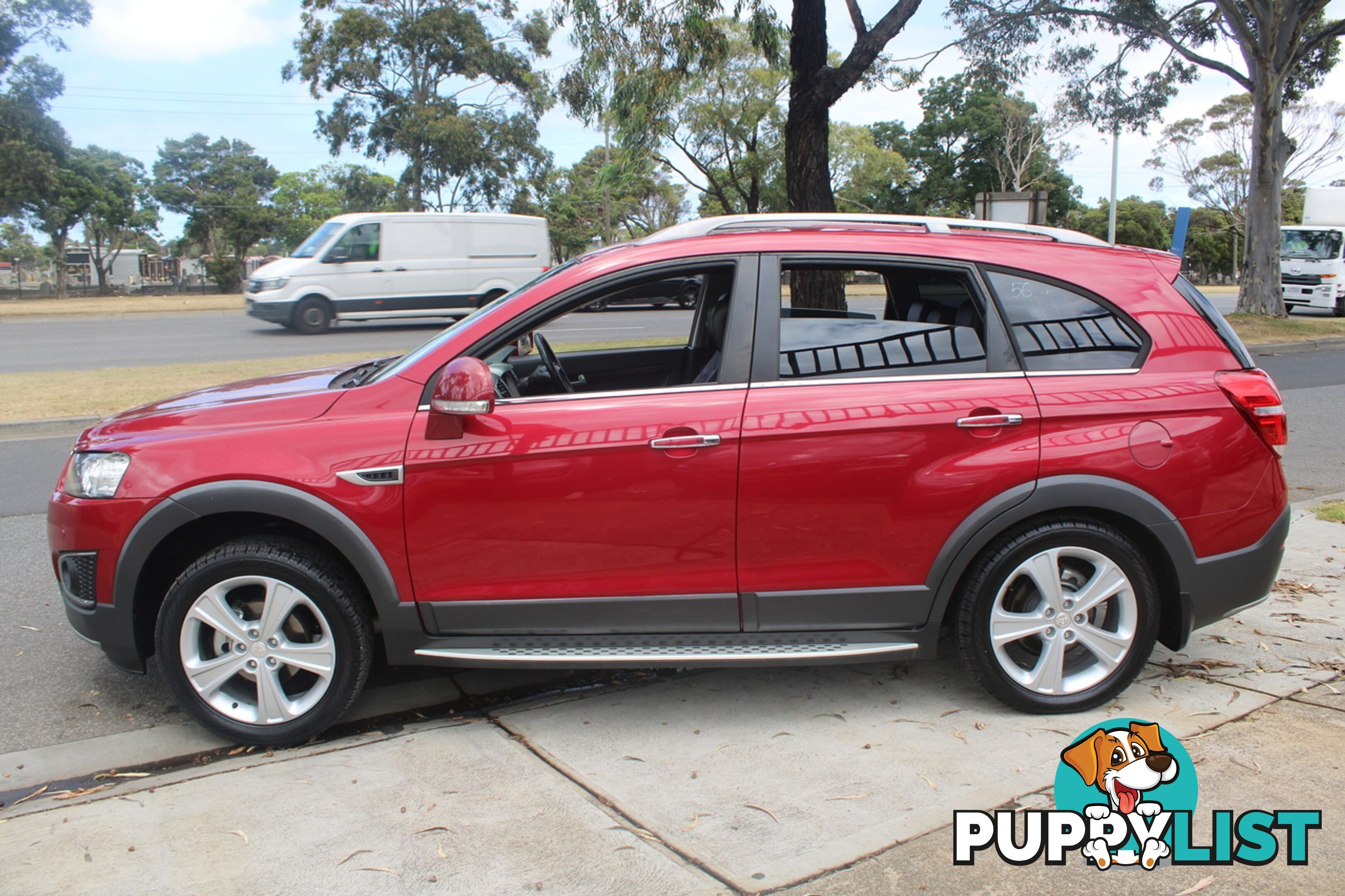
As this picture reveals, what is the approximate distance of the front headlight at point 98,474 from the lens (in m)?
3.43

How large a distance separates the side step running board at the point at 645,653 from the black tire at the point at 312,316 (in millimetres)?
18258

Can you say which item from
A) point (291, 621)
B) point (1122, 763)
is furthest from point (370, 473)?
point (1122, 763)

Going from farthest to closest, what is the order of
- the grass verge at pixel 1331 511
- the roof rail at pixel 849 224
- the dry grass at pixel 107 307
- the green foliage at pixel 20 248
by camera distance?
the green foliage at pixel 20 248 → the dry grass at pixel 107 307 → the grass verge at pixel 1331 511 → the roof rail at pixel 849 224

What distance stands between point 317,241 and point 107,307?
53.1ft

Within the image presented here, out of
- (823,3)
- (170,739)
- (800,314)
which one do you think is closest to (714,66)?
(823,3)

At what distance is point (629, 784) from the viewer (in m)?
3.20

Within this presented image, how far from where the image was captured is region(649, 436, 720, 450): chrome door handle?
3.36 metres

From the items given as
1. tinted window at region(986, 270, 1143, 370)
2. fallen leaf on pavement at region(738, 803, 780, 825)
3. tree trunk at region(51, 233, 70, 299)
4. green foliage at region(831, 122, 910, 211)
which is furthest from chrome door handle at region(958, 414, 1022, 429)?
tree trunk at region(51, 233, 70, 299)

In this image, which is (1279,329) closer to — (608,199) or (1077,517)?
(1077,517)

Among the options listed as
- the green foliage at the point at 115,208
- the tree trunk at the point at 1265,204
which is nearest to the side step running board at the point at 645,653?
the tree trunk at the point at 1265,204

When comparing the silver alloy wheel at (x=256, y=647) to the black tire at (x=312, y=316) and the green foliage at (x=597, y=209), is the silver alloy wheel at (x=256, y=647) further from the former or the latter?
the green foliage at (x=597, y=209)

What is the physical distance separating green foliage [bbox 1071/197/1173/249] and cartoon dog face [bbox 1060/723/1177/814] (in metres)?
65.5

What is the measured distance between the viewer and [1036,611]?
11.7 feet

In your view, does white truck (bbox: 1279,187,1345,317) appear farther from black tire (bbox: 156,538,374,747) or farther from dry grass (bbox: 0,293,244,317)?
dry grass (bbox: 0,293,244,317)
